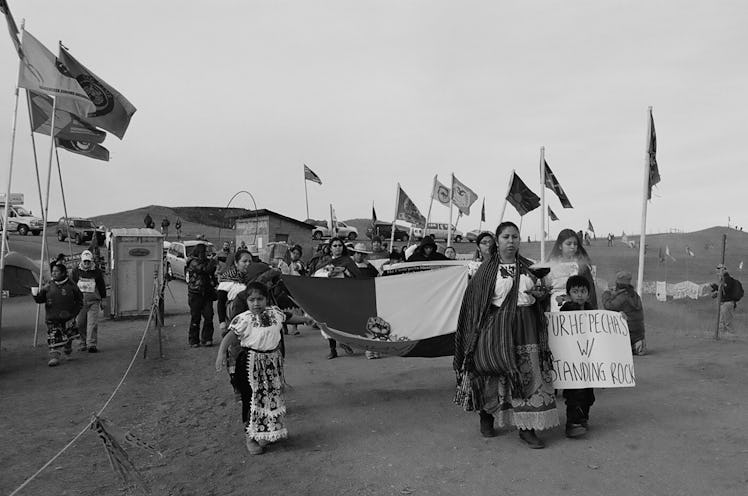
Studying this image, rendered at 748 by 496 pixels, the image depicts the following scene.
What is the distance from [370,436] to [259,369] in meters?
1.22

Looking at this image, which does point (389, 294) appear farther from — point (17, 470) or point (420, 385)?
point (17, 470)

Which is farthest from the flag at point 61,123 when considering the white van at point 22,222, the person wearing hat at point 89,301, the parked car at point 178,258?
the white van at point 22,222

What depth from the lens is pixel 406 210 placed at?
781 inches

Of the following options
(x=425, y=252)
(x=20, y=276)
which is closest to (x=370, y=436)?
(x=425, y=252)

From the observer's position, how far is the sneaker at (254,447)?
507cm

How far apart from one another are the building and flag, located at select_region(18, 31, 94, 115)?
20806mm

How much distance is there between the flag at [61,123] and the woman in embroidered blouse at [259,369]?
969 cm

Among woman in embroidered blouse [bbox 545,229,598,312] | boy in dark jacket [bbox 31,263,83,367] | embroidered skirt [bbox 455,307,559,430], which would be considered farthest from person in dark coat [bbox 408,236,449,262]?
boy in dark jacket [bbox 31,263,83,367]

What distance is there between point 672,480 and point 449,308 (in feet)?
8.55

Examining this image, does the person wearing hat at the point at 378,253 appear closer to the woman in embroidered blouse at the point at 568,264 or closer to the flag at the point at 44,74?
the woman in embroidered blouse at the point at 568,264

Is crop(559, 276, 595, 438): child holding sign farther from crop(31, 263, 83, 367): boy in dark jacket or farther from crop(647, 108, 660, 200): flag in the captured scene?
crop(31, 263, 83, 367): boy in dark jacket

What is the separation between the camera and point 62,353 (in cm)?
1002

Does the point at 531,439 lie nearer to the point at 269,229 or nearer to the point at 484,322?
the point at 484,322

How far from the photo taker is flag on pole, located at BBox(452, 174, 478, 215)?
18922 millimetres
